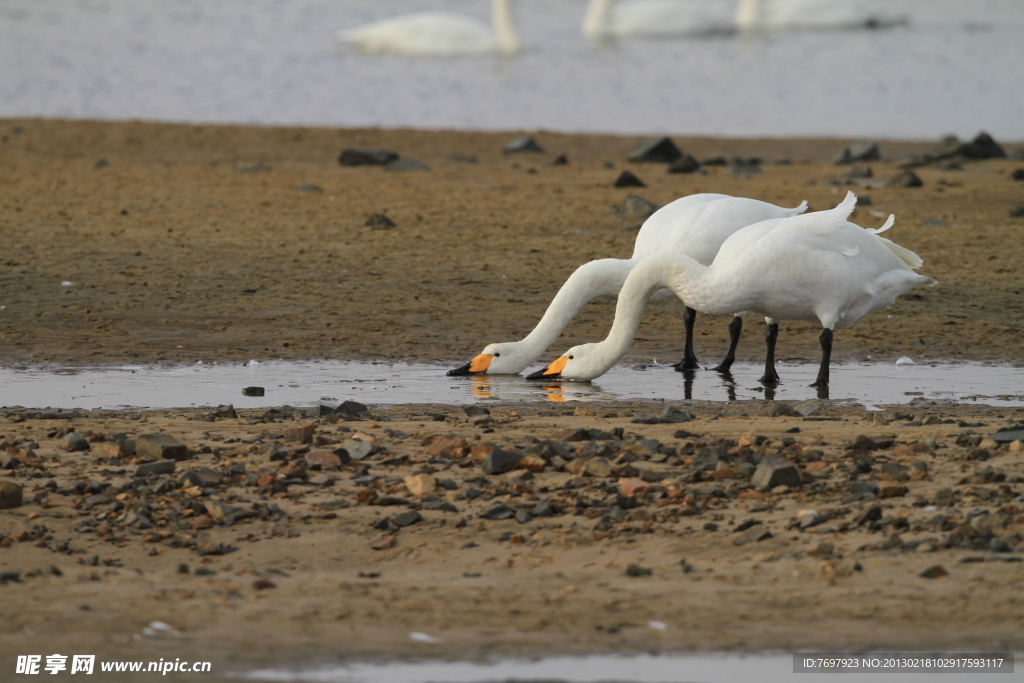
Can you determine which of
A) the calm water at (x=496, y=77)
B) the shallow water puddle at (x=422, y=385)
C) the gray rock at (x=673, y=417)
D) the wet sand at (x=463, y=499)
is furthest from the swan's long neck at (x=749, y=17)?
the gray rock at (x=673, y=417)

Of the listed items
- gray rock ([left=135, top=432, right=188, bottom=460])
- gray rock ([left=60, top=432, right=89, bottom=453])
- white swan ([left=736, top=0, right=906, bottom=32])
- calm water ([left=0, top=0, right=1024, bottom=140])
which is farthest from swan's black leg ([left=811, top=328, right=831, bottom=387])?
white swan ([left=736, top=0, right=906, bottom=32])

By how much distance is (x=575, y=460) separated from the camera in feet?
20.2

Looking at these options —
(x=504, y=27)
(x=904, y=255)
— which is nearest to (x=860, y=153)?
(x=904, y=255)

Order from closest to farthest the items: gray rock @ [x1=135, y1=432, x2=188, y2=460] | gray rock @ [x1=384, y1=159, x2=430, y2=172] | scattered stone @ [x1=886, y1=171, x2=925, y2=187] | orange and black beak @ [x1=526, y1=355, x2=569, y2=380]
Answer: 1. gray rock @ [x1=135, y1=432, x2=188, y2=460]
2. orange and black beak @ [x1=526, y1=355, x2=569, y2=380]
3. scattered stone @ [x1=886, y1=171, x2=925, y2=187]
4. gray rock @ [x1=384, y1=159, x2=430, y2=172]

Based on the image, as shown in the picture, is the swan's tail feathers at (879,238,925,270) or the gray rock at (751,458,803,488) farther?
the swan's tail feathers at (879,238,925,270)

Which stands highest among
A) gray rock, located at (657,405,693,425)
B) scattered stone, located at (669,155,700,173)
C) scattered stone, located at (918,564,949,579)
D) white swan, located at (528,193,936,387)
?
scattered stone, located at (669,155,700,173)

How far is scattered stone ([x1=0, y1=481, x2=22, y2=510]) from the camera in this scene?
18.1 ft

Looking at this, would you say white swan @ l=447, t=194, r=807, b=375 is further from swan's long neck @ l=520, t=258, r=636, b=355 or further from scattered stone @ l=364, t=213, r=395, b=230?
scattered stone @ l=364, t=213, r=395, b=230

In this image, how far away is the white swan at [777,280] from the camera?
838 centimetres

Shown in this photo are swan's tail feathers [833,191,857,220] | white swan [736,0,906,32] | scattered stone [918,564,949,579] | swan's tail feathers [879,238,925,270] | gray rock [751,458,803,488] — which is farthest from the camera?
white swan [736,0,906,32]

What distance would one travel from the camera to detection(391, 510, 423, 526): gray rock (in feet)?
17.7

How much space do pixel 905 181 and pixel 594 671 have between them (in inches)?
511

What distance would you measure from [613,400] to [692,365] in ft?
4.40

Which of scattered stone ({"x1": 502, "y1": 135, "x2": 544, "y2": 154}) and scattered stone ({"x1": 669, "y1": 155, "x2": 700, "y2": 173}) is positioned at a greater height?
scattered stone ({"x1": 502, "y1": 135, "x2": 544, "y2": 154})
